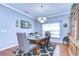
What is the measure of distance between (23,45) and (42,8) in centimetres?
60

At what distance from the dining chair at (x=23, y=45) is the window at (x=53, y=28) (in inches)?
11.2

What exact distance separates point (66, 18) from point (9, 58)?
86 cm

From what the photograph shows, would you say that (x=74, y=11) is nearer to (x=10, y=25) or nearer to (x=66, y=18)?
(x=66, y=18)

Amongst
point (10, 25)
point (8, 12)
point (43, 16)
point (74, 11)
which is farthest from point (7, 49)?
point (74, 11)

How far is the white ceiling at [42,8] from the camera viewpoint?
1.49m

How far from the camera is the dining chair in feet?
5.34

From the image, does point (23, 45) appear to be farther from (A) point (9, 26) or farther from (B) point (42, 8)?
(B) point (42, 8)

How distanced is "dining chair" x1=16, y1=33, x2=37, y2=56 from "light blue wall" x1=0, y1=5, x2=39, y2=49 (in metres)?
0.06

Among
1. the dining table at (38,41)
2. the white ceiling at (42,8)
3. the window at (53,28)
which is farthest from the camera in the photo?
the dining table at (38,41)

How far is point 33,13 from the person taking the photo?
1.63 metres

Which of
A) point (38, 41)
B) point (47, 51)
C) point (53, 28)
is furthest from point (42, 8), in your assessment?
point (47, 51)

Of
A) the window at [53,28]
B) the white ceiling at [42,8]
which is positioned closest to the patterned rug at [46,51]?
the window at [53,28]

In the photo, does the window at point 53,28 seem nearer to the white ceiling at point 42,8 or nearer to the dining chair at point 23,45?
the white ceiling at point 42,8

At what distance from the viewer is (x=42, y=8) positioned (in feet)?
5.15
